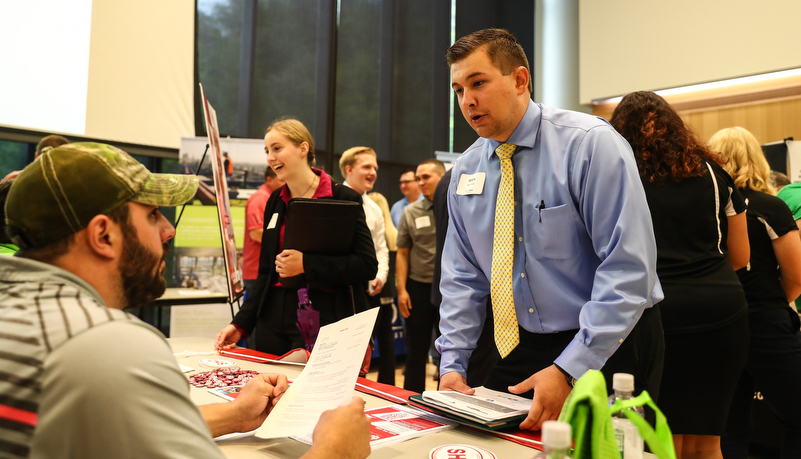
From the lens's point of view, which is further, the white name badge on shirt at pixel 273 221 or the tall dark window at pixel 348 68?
the tall dark window at pixel 348 68

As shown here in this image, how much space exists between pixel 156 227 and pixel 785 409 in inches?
98.2

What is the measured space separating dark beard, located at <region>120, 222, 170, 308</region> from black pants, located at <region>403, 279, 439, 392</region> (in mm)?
3080

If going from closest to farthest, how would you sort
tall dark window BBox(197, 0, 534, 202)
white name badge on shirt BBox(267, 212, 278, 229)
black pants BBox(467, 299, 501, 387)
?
black pants BBox(467, 299, 501, 387), white name badge on shirt BBox(267, 212, 278, 229), tall dark window BBox(197, 0, 534, 202)

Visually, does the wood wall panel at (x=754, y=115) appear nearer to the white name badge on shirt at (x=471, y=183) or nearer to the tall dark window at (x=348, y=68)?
the tall dark window at (x=348, y=68)

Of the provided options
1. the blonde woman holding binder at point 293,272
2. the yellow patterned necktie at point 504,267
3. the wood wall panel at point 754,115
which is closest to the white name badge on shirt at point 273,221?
the blonde woman holding binder at point 293,272

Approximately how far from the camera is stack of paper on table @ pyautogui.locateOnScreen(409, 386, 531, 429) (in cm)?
109

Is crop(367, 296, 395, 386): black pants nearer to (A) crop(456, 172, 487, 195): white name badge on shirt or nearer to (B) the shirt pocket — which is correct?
(A) crop(456, 172, 487, 195): white name badge on shirt

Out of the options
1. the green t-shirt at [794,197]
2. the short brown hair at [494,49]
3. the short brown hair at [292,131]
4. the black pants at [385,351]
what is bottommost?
the black pants at [385,351]

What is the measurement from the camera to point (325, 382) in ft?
3.74

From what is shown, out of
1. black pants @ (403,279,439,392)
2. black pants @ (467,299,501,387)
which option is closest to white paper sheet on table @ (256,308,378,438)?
black pants @ (467,299,501,387)

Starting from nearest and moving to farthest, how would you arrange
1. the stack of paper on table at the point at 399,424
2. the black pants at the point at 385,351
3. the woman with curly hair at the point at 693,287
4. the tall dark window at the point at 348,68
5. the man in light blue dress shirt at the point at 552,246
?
the stack of paper on table at the point at 399,424, the man in light blue dress shirt at the point at 552,246, the woman with curly hair at the point at 693,287, the black pants at the point at 385,351, the tall dark window at the point at 348,68

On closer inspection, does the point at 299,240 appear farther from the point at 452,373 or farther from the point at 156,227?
the point at 156,227

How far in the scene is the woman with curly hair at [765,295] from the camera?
7.42ft

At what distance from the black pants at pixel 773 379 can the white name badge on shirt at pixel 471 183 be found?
1570 millimetres
